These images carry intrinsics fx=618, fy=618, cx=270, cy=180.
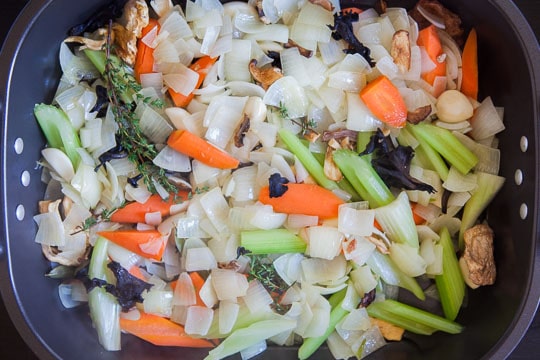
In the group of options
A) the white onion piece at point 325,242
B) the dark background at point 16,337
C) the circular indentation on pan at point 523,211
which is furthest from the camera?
the dark background at point 16,337

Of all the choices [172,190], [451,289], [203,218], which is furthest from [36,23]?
[451,289]

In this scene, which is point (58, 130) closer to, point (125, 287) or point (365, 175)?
point (125, 287)

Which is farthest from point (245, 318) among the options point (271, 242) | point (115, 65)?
point (115, 65)

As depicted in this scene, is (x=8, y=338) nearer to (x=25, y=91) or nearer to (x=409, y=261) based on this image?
(x=25, y=91)

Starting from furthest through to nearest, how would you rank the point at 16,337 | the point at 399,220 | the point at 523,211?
the point at 16,337
the point at 399,220
the point at 523,211

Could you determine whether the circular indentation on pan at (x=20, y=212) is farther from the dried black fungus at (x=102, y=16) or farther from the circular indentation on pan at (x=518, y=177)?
the circular indentation on pan at (x=518, y=177)

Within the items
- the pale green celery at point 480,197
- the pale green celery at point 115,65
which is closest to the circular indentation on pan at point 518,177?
the pale green celery at point 480,197

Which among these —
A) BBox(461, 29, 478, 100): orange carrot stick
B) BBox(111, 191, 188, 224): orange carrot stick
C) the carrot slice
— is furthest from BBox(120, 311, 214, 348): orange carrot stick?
BBox(461, 29, 478, 100): orange carrot stick

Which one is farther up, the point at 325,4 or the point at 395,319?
the point at 325,4
